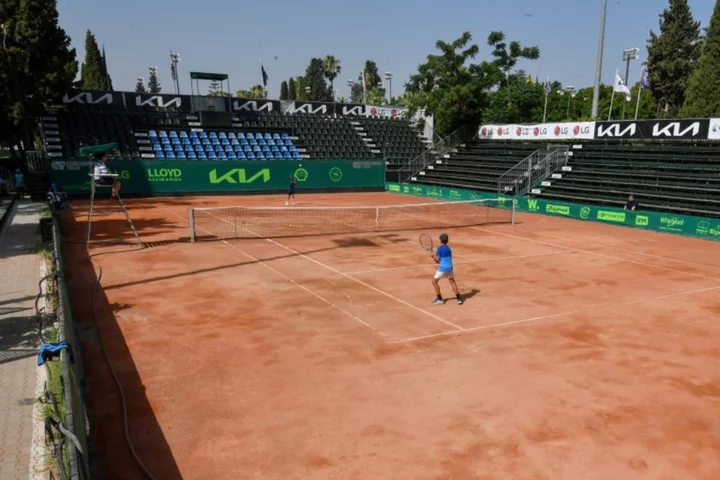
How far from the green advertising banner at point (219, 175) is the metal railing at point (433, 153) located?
2968 mm

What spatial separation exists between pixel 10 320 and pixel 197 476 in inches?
288

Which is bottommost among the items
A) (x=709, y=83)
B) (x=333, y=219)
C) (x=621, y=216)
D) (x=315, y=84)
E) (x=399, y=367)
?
(x=399, y=367)

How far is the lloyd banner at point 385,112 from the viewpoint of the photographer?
5594 cm

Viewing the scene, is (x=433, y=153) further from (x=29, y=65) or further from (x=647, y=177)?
(x=29, y=65)

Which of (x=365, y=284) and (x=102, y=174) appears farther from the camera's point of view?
(x=102, y=174)

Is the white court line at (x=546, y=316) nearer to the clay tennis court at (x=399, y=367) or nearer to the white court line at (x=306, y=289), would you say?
the clay tennis court at (x=399, y=367)

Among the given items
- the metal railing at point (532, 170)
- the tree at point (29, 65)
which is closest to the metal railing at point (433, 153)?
the metal railing at point (532, 170)

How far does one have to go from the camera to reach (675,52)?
59.5 meters

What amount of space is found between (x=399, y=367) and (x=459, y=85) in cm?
4371

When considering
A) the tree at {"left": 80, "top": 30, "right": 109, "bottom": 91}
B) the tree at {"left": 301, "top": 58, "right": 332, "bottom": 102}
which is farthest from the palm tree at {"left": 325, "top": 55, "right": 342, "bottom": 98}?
the tree at {"left": 80, "top": 30, "right": 109, "bottom": 91}

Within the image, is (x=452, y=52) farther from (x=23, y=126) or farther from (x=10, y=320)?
(x=10, y=320)

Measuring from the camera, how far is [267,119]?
50.6 meters

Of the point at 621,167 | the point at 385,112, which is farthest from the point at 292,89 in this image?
the point at 621,167

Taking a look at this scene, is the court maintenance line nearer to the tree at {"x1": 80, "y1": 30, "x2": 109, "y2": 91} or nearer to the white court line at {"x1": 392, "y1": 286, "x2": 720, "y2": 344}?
the white court line at {"x1": 392, "y1": 286, "x2": 720, "y2": 344}
